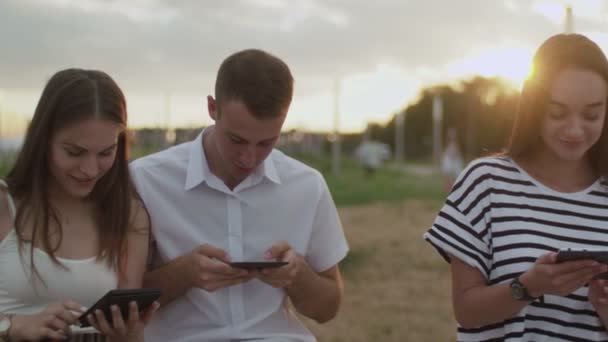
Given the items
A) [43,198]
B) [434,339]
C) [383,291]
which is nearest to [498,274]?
[43,198]

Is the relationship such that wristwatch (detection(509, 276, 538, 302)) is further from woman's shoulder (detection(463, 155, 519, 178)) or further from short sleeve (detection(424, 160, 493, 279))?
woman's shoulder (detection(463, 155, 519, 178))

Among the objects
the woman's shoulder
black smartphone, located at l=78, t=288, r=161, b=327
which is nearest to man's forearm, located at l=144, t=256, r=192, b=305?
black smartphone, located at l=78, t=288, r=161, b=327

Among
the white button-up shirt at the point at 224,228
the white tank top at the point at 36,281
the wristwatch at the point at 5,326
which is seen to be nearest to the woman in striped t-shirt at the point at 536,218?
the white button-up shirt at the point at 224,228

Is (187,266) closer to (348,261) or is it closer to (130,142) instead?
(130,142)

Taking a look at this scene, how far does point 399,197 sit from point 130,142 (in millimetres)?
15986

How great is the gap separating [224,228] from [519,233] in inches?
40.8

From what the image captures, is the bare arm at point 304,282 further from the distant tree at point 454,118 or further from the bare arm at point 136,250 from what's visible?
the distant tree at point 454,118

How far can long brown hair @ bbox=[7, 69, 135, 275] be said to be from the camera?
102 inches

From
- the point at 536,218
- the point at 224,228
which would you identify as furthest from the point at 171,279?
the point at 536,218

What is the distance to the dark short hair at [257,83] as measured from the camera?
8.96ft

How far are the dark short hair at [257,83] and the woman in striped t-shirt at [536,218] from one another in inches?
26.4

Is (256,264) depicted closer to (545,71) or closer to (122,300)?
(122,300)

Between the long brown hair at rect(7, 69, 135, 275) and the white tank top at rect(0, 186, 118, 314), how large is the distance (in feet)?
0.08

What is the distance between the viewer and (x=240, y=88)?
9.05ft
